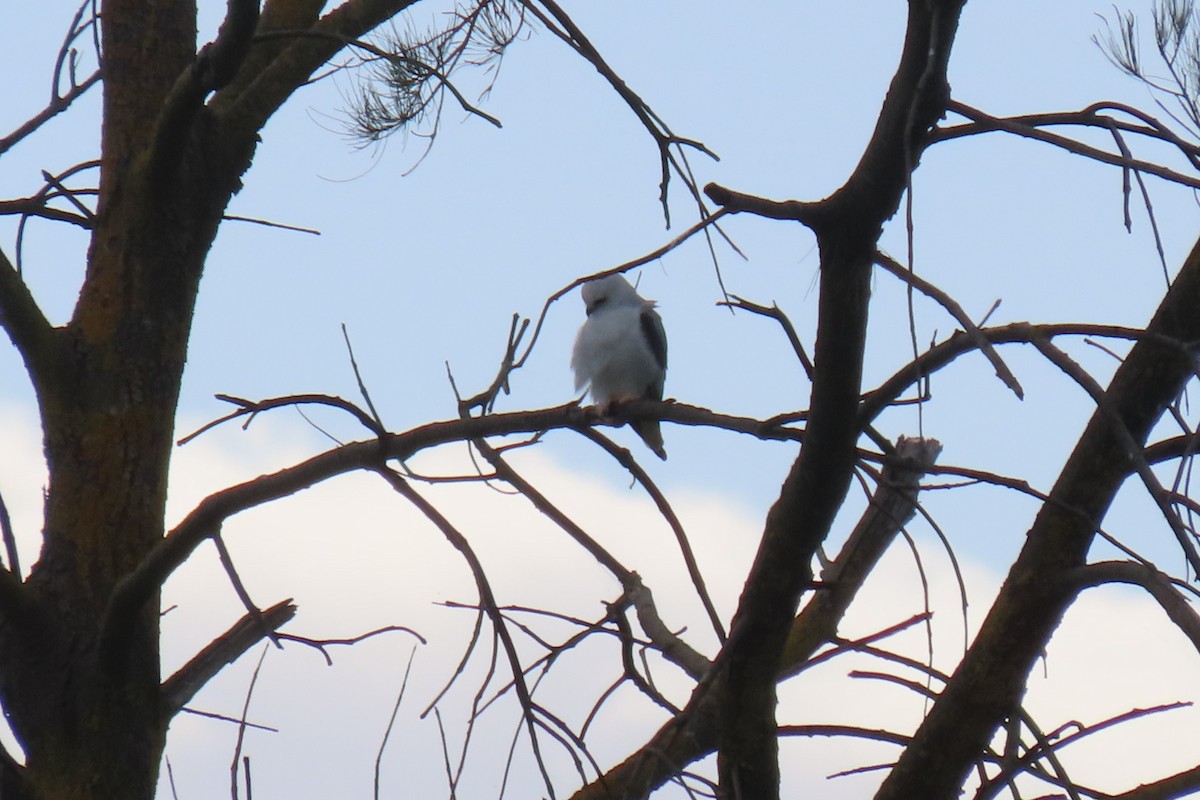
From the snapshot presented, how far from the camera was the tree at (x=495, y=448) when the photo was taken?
5.19ft

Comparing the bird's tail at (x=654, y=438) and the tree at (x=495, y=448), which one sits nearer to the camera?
the tree at (x=495, y=448)

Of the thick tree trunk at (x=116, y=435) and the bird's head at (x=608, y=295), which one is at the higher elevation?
the bird's head at (x=608, y=295)

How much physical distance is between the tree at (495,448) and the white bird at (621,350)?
6.36 ft

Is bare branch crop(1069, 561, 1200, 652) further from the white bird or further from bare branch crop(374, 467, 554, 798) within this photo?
the white bird

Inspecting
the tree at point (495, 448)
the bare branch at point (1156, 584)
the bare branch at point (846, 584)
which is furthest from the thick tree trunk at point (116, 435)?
the bare branch at point (1156, 584)

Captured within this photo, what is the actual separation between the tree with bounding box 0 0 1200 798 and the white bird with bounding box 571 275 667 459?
194cm

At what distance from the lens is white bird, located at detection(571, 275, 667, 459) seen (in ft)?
16.6

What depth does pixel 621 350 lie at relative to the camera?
16.6 ft

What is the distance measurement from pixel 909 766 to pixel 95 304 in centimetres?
172

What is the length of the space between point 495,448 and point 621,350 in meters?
2.64

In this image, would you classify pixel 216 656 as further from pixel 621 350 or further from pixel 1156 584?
pixel 621 350

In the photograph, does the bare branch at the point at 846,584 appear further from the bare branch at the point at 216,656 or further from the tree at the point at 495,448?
the bare branch at the point at 216,656

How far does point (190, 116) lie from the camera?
97.8 inches

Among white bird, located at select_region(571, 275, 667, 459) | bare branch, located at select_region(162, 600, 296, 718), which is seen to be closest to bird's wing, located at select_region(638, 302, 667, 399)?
white bird, located at select_region(571, 275, 667, 459)
